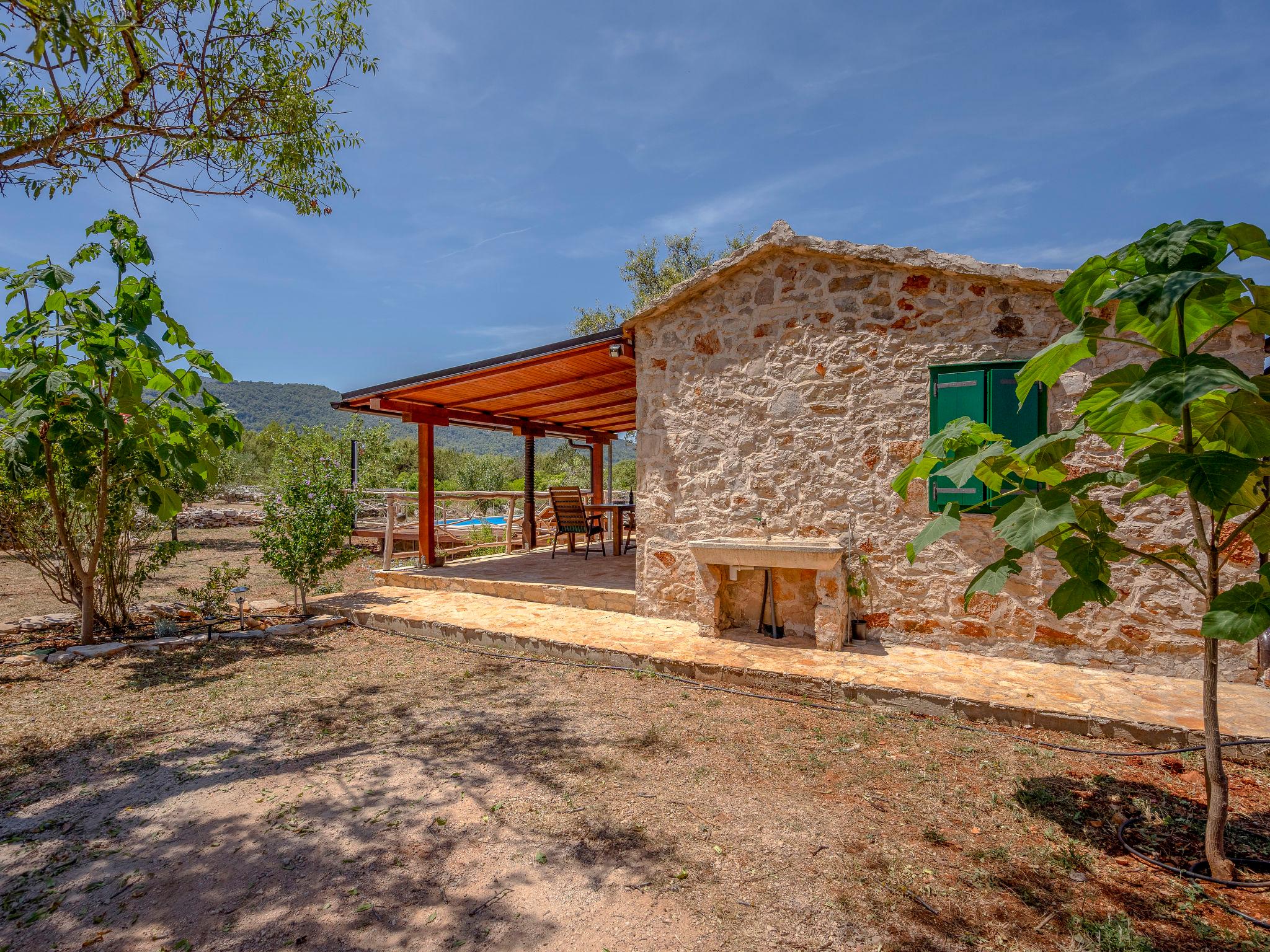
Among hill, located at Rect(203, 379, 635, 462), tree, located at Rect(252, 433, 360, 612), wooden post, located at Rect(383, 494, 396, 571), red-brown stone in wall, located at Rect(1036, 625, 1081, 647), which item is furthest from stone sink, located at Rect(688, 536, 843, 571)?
hill, located at Rect(203, 379, 635, 462)

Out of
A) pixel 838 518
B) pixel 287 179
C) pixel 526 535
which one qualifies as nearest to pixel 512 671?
pixel 838 518

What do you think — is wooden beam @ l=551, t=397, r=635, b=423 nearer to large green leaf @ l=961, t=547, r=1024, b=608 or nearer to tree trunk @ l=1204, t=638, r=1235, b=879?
large green leaf @ l=961, t=547, r=1024, b=608

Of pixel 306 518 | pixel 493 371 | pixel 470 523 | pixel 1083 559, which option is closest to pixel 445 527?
pixel 470 523

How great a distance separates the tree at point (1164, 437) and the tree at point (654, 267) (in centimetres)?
1918

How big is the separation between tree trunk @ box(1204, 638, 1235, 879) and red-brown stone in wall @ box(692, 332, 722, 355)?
13.4 ft

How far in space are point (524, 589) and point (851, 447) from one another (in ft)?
13.6

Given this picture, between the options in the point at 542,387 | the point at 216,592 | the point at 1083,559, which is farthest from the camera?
the point at 542,387

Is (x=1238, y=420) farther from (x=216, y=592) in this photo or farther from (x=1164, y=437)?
(x=216, y=592)

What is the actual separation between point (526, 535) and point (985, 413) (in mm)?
7998

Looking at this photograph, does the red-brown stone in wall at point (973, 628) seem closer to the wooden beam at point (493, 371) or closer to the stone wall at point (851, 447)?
the stone wall at point (851, 447)

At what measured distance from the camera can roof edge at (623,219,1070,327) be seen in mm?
4324

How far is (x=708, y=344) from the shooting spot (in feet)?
18.3

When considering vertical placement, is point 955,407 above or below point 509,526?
above

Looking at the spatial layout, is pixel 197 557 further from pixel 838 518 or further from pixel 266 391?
pixel 266 391
